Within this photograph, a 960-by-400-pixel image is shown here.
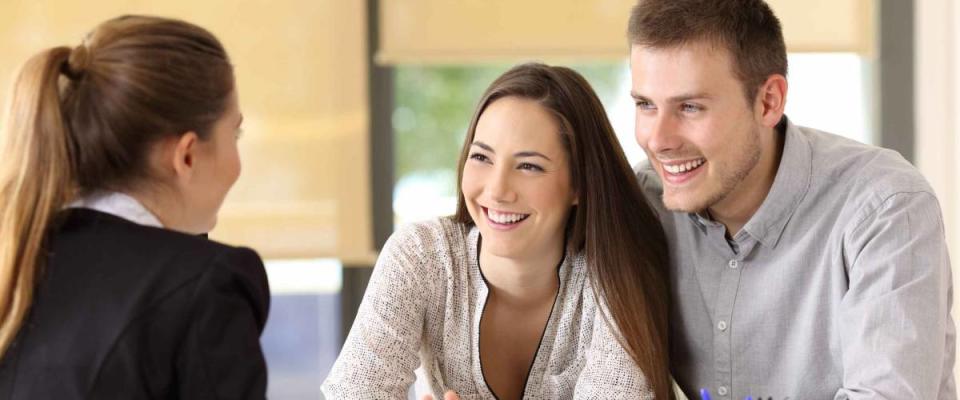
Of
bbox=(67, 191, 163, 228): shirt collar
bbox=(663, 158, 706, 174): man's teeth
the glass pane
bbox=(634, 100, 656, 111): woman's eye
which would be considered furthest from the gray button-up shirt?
the glass pane

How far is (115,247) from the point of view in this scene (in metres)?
1.26

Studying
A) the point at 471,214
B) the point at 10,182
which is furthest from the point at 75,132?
the point at 471,214

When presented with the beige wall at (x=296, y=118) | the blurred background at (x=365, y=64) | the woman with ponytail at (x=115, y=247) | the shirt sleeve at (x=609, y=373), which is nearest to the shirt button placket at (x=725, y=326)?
the shirt sleeve at (x=609, y=373)

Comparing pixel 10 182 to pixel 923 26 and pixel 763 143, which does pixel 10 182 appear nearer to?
pixel 763 143

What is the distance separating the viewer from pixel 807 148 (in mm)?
2045

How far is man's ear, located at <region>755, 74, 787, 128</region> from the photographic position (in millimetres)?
2031

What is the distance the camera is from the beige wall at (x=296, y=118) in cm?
344

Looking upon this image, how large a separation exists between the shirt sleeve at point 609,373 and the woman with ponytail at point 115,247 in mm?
812

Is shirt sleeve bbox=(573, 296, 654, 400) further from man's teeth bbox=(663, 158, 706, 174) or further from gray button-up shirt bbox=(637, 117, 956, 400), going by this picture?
man's teeth bbox=(663, 158, 706, 174)

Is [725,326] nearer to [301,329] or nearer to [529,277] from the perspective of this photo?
[529,277]

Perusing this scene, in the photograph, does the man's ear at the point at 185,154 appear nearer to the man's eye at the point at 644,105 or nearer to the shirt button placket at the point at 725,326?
the man's eye at the point at 644,105

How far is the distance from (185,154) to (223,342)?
234mm

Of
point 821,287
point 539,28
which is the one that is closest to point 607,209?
point 821,287

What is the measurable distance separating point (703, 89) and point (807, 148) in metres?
0.24
